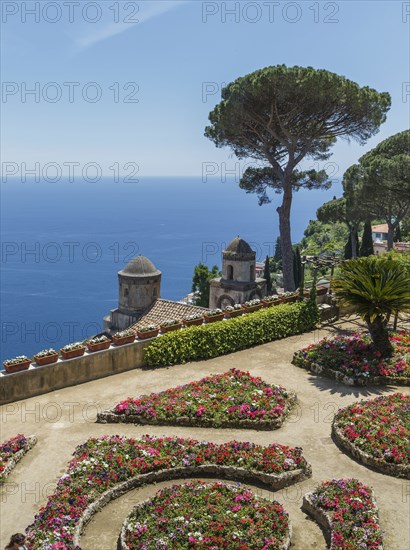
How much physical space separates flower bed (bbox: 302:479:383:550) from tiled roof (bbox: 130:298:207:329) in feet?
62.1

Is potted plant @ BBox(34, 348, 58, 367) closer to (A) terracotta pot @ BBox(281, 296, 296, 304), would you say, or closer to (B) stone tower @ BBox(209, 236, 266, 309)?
(A) terracotta pot @ BBox(281, 296, 296, 304)

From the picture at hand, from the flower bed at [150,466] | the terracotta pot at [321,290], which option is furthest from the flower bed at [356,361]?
the flower bed at [150,466]

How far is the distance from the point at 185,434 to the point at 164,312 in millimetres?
18066

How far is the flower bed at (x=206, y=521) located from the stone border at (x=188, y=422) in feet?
10.6

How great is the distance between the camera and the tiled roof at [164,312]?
2983cm

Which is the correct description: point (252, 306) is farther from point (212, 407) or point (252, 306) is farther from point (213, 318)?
point (212, 407)

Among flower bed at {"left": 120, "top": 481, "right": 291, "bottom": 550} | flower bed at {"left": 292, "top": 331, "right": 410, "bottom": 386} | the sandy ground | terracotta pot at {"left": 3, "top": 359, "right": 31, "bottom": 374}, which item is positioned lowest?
the sandy ground

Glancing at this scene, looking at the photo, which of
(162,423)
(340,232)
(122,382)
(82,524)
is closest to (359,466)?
(162,423)

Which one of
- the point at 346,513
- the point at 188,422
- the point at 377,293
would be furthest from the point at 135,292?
the point at 346,513

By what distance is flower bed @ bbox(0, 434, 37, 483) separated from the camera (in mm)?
11523

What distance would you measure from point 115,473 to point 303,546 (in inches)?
167

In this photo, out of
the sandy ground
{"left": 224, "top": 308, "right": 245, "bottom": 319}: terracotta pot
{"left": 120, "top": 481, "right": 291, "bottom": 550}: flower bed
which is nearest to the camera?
{"left": 120, "top": 481, "right": 291, "bottom": 550}: flower bed

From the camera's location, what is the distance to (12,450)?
478 inches

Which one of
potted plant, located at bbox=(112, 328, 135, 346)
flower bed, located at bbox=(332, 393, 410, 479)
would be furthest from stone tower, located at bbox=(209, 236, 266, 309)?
flower bed, located at bbox=(332, 393, 410, 479)
